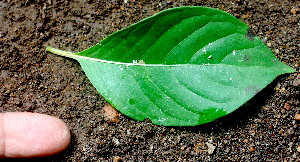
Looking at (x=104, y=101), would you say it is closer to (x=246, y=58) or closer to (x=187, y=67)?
(x=187, y=67)

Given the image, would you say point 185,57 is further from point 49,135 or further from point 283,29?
point 49,135

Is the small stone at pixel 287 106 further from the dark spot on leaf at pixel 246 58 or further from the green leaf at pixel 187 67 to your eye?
the dark spot on leaf at pixel 246 58

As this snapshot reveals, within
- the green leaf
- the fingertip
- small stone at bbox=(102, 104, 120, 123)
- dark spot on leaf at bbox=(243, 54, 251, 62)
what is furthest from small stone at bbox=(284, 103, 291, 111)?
the fingertip

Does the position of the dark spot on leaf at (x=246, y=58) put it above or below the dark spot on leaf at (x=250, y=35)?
below

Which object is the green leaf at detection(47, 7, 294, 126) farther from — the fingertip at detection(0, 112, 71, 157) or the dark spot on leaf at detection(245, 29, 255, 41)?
the fingertip at detection(0, 112, 71, 157)

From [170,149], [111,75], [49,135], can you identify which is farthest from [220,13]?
[49,135]

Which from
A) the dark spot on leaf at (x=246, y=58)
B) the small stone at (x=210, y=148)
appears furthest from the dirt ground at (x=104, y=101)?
the dark spot on leaf at (x=246, y=58)
